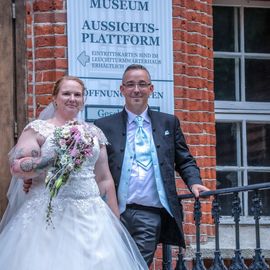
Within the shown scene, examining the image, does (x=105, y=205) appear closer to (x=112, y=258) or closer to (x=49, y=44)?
(x=112, y=258)

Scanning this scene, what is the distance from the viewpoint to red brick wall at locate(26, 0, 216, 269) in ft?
26.1

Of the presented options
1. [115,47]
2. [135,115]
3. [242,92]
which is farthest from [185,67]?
[135,115]

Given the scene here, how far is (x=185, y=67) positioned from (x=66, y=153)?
2.21 metres

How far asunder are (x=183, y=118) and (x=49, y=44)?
4.10 feet

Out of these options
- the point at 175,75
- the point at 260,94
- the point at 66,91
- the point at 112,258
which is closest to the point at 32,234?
the point at 112,258

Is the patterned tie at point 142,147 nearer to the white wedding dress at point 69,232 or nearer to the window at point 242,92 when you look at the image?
the white wedding dress at point 69,232

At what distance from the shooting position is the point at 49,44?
314 inches

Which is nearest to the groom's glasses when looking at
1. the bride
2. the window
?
the bride

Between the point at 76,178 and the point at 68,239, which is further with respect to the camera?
the point at 76,178

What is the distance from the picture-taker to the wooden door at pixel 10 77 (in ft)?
25.7

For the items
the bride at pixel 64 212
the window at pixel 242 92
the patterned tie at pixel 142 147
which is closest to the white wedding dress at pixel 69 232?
the bride at pixel 64 212

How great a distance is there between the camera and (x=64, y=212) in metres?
6.43

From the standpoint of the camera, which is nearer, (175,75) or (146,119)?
(146,119)

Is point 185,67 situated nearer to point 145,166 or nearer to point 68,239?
point 145,166
